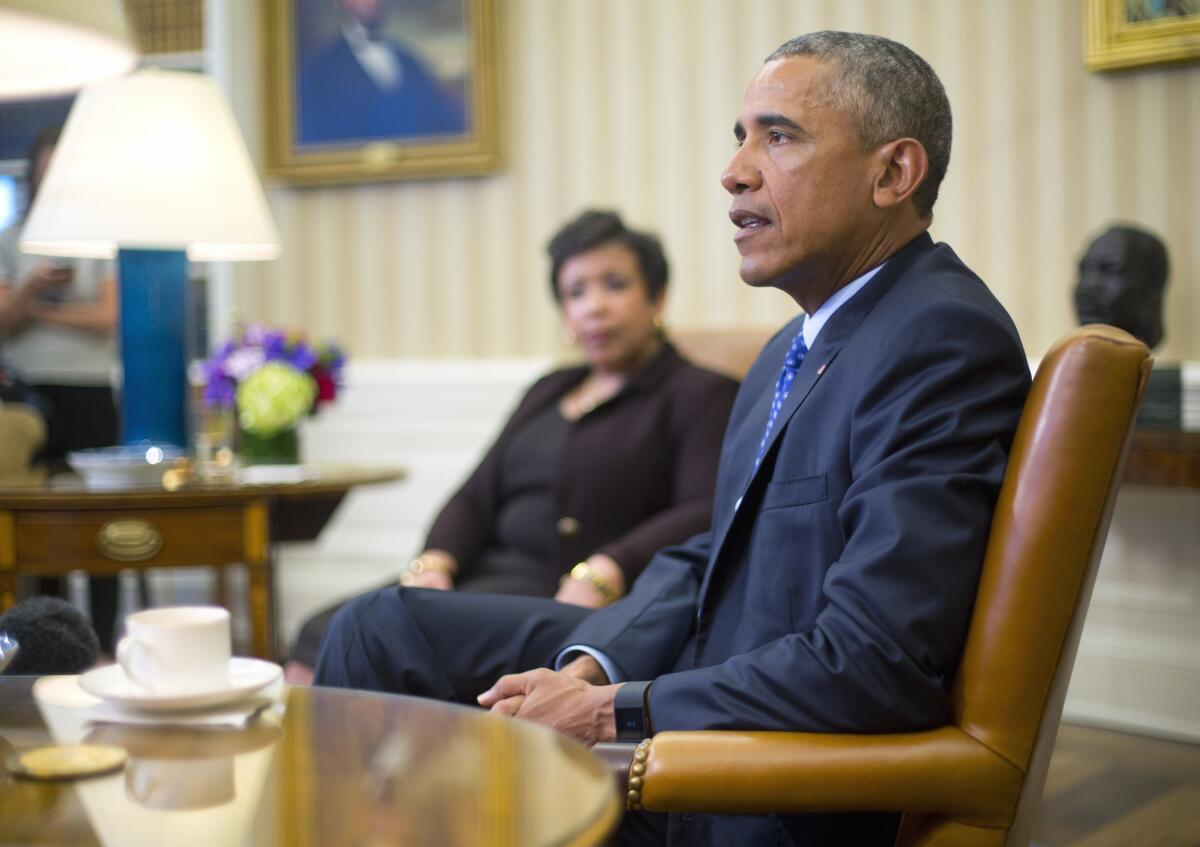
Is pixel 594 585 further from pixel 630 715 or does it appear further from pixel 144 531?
pixel 630 715

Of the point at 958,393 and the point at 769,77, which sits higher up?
the point at 769,77

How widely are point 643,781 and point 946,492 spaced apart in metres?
0.46

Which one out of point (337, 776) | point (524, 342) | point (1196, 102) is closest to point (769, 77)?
point (337, 776)

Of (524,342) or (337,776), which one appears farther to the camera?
(524,342)

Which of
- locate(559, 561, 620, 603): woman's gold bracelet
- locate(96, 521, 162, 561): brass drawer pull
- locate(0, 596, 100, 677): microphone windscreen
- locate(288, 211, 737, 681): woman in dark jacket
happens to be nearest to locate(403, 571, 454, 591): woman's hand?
locate(288, 211, 737, 681): woman in dark jacket

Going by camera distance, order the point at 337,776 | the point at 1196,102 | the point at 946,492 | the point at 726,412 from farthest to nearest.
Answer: the point at 1196,102
the point at 726,412
the point at 946,492
the point at 337,776

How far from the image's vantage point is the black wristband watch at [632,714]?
4.88 ft

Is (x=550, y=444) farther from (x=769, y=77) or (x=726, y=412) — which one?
(x=769, y=77)

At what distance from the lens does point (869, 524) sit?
4.61ft

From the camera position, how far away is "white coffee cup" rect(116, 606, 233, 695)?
124 centimetres

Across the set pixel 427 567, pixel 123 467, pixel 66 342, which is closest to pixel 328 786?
pixel 427 567

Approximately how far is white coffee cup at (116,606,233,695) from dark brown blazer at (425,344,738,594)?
1.64m

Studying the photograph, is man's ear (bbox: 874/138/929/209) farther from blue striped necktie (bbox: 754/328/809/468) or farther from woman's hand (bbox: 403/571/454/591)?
woman's hand (bbox: 403/571/454/591)

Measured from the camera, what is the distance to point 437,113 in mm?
4461
